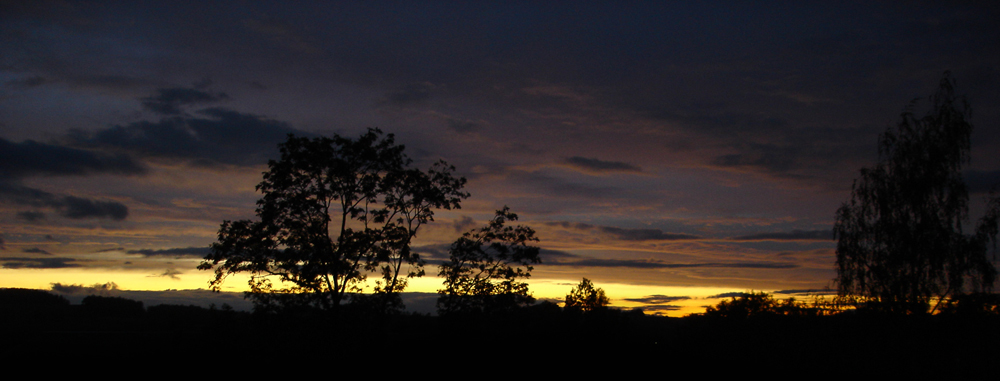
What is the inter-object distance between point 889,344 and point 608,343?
27.8 metres

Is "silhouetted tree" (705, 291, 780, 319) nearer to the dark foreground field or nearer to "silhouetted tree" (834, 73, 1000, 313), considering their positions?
the dark foreground field

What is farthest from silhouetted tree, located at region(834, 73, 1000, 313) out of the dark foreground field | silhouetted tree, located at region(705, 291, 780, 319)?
silhouetted tree, located at region(705, 291, 780, 319)

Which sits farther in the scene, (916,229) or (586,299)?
(586,299)

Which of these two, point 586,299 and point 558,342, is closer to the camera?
point 558,342

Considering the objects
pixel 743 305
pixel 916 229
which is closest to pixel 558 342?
pixel 916 229

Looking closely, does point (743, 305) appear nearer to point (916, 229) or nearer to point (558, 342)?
point (558, 342)

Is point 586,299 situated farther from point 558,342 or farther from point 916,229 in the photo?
point 916,229

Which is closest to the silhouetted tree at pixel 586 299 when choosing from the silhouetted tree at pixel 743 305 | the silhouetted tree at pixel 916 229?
the silhouetted tree at pixel 743 305

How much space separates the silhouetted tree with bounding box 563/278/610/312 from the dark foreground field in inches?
942

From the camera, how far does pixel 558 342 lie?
55.4 m

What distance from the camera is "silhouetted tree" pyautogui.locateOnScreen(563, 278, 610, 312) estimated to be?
98.2m

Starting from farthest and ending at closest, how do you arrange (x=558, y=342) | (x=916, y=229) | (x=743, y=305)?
(x=743, y=305) → (x=558, y=342) → (x=916, y=229)

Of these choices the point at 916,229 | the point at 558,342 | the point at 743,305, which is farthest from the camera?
the point at 743,305

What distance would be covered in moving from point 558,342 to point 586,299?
45.1 m
